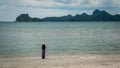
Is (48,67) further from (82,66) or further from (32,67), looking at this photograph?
(82,66)

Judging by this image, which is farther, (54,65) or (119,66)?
(54,65)

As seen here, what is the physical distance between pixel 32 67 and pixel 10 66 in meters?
1.81

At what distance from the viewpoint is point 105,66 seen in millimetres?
22203

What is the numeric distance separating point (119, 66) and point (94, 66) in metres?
2.03

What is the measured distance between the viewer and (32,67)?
21.8 metres

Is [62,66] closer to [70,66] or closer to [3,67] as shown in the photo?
[70,66]

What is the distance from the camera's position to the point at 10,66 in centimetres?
2227

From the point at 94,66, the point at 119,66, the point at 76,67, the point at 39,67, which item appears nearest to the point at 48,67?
the point at 39,67


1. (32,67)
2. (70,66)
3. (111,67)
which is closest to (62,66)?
(70,66)

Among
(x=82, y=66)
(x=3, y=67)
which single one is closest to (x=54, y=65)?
(x=82, y=66)

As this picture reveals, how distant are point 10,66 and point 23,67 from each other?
1127mm

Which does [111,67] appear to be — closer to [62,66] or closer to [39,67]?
[62,66]

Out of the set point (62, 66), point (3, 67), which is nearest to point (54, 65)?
point (62, 66)

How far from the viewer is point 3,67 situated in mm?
21844
